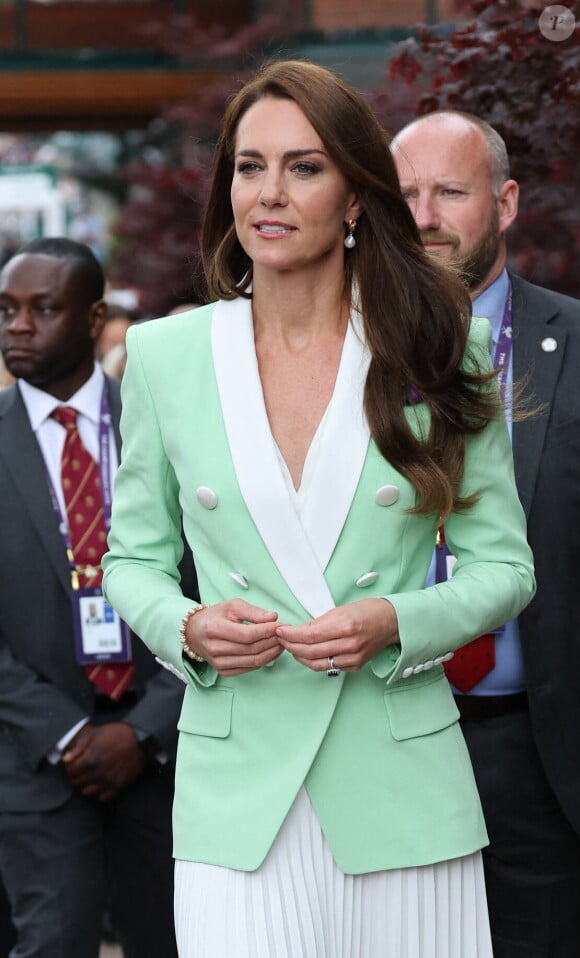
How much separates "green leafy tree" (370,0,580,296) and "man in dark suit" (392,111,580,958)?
0.75m

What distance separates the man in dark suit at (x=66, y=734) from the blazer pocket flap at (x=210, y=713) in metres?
1.69

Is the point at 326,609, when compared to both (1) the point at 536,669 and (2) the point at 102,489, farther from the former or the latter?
(2) the point at 102,489

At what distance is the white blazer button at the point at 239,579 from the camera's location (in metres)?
3.50

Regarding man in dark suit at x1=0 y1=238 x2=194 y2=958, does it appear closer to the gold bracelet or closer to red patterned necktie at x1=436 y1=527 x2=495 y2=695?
red patterned necktie at x1=436 y1=527 x2=495 y2=695

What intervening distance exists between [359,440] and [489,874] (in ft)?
5.96

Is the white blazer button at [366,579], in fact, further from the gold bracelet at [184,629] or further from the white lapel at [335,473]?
the gold bracelet at [184,629]

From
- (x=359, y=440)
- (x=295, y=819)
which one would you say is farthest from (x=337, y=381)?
(x=295, y=819)

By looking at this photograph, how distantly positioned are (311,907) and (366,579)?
2.00ft

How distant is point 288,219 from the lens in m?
3.51

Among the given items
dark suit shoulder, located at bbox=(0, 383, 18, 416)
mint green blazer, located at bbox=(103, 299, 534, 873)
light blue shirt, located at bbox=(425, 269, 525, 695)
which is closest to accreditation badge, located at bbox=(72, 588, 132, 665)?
dark suit shoulder, located at bbox=(0, 383, 18, 416)

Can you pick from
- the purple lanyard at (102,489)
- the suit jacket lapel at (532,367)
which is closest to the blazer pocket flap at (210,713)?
the suit jacket lapel at (532,367)

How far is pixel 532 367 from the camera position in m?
4.83

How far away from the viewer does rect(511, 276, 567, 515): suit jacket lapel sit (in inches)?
186

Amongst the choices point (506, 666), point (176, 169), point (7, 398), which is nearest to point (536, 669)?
point (506, 666)
